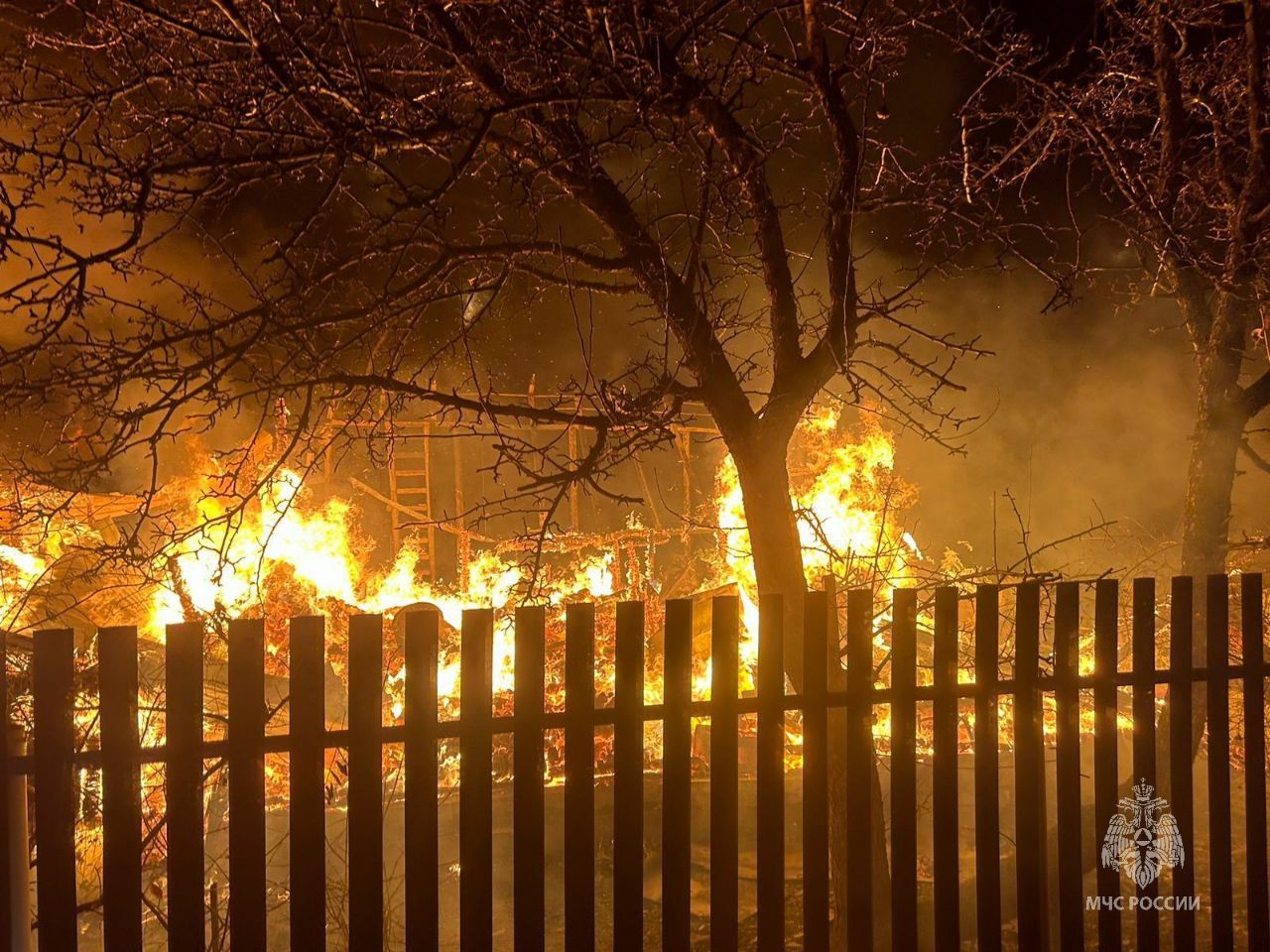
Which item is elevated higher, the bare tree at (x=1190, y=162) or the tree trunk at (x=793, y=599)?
the bare tree at (x=1190, y=162)

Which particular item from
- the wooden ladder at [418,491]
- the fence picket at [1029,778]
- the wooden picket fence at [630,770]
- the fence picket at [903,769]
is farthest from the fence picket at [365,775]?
the wooden ladder at [418,491]

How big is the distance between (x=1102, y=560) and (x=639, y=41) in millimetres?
19064

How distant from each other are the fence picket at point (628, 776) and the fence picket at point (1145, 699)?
2.55 m

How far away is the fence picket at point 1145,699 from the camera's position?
13.0ft

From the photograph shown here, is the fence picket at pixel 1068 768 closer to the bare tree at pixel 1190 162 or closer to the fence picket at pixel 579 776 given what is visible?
the bare tree at pixel 1190 162

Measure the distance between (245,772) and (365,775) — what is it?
42 centimetres

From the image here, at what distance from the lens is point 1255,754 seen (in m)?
4.14

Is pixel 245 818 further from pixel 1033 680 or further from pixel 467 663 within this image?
pixel 1033 680

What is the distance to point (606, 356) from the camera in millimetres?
20547

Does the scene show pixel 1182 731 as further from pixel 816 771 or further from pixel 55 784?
pixel 55 784

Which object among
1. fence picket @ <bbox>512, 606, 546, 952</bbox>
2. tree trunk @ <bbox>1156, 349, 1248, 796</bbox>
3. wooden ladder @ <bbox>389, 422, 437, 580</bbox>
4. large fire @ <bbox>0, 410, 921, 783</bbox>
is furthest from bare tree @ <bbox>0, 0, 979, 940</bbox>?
wooden ladder @ <bbox>389, 422, 437, 580</bbox>

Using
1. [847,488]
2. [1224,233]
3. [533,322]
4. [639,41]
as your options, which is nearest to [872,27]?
[639,41]

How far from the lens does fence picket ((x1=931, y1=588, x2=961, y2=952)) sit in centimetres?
367

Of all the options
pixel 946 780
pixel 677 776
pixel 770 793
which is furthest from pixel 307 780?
pixel 946 780
